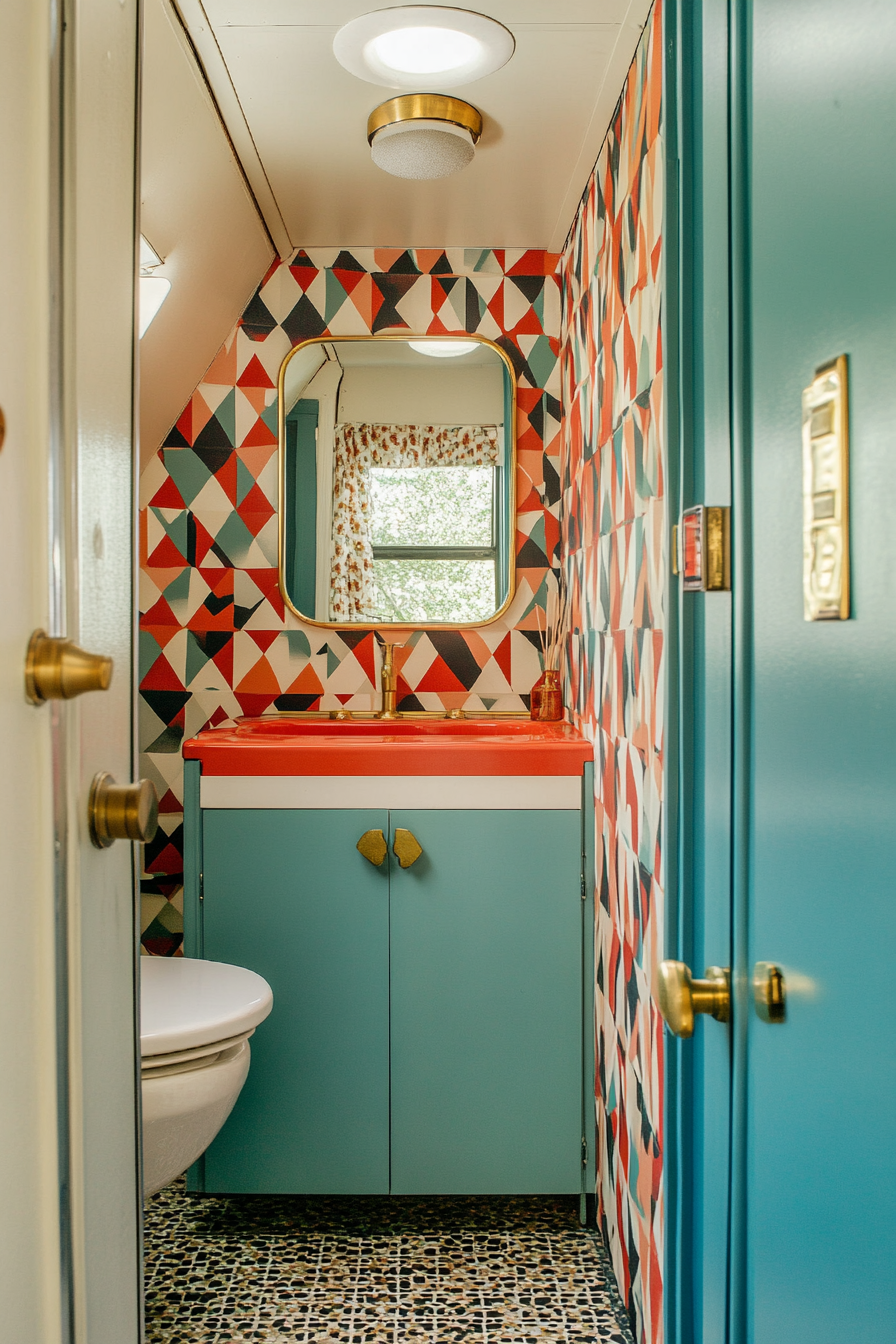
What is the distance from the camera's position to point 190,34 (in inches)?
61.8

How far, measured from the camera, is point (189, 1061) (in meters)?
1.55

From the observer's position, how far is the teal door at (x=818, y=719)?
0.48m

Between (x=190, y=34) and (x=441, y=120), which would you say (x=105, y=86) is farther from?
(x=441, y=120)

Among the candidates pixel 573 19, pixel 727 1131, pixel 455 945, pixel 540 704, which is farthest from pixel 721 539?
pixel 540 704

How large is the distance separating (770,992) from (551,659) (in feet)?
6.06

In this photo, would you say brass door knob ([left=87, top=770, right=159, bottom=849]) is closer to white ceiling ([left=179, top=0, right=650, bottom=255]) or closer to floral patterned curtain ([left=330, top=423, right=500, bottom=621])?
white ceiling ([left=179, top=0, right=650, bottom=255])

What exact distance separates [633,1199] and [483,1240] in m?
0.46

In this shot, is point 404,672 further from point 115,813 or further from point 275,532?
point 115,813

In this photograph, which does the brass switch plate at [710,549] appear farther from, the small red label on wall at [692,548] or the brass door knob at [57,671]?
the brass door knob at [57,671]

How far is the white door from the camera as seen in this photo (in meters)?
0.59

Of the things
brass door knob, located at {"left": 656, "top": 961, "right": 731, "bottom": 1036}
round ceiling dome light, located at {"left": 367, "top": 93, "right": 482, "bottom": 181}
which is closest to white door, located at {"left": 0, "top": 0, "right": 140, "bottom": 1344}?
brass door knob, located at {"left": 656, "top": 961, "right": 731, "bottom": 1036}

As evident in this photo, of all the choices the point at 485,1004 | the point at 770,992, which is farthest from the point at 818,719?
the point at 485,1004

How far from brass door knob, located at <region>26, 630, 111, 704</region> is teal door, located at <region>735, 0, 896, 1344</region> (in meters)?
0.44

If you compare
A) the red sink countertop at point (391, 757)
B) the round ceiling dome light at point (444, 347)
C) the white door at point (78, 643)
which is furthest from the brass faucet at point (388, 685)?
the white door at point (78, 643)
